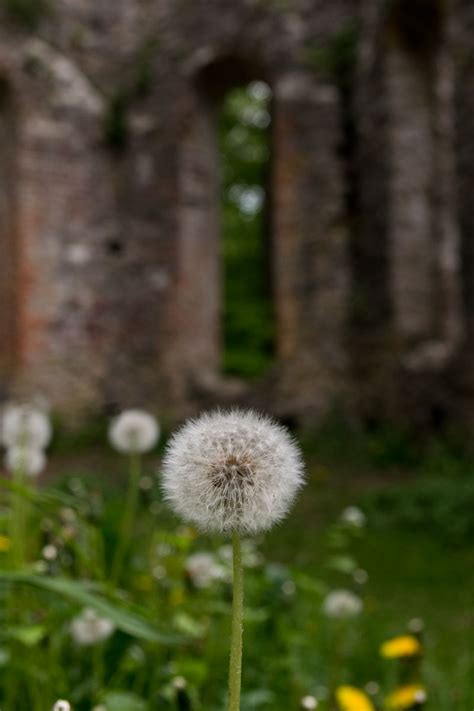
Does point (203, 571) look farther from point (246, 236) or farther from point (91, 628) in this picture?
point (246, 236)

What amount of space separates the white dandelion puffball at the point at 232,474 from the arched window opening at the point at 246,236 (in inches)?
384

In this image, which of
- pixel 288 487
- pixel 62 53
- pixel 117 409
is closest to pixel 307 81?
pixel 62 53

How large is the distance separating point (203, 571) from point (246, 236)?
50.7 feet

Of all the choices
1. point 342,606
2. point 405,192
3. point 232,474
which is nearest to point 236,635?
point 232,474

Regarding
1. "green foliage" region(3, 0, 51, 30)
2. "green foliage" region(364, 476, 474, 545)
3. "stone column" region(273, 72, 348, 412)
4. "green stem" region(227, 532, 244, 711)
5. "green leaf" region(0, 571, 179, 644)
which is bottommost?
"green stem" region(227, 532, 244, 711)

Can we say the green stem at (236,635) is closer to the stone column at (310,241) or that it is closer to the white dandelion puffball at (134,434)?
the white dandelion puffball at (134,434)

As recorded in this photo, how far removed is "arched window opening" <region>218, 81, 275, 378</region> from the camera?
41.6 feet

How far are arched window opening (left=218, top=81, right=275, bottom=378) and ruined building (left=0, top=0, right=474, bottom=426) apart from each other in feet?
2.91

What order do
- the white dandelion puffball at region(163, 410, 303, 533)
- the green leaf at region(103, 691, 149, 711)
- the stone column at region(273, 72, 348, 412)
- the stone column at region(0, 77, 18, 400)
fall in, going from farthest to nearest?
the stone column at region(0, 77, 18, 400), the stone column at region(273, 72, 348, 412), the green leaf at region(103, 691, 149, 711), the white dandelion puffball at region(163, 410, 303, 533)

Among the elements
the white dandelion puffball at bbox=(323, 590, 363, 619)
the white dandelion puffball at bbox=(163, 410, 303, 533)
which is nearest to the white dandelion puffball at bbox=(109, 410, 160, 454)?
the white dandelion puffball at bbox=(323, 590, 363, 619)

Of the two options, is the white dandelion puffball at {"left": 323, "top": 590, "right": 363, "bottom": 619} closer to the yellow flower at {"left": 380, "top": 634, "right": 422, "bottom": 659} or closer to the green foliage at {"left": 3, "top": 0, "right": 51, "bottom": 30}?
the yellow flower at {"left": 380, "top": 634, "right": 422, "bottom": 659}

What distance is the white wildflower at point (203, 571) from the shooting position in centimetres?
229

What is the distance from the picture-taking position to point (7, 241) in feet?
35.8

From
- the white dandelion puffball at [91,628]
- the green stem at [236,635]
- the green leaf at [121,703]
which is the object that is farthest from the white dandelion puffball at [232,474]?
the white dandelion puffball at [91,628]
